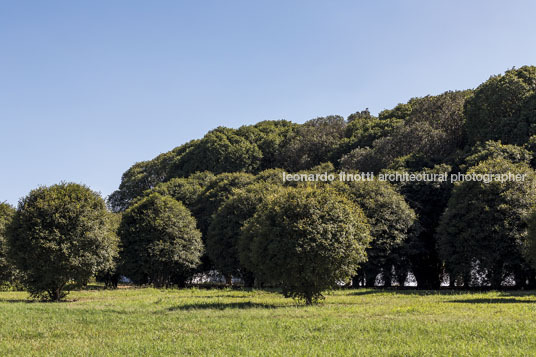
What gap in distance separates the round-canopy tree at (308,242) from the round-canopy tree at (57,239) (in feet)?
45.3

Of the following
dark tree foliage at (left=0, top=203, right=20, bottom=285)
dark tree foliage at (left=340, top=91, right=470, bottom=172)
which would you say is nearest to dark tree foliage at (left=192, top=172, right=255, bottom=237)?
dark tree foliage at (left=340, top=91, right=470, bottom=172)

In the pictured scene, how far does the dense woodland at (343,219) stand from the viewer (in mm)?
31766

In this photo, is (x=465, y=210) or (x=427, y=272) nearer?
(x=465, y=210)

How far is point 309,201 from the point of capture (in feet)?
103

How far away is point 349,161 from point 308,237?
41041 mm

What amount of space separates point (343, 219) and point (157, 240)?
32683mm

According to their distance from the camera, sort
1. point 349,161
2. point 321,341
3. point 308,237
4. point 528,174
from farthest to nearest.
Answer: point 349,161 < point 528,174 < point 308,237 < point 321,341

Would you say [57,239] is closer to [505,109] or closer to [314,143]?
[505,109]

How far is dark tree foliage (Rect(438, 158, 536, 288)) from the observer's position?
43.8 metres

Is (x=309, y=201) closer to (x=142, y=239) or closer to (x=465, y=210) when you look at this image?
(x=465, y=210)

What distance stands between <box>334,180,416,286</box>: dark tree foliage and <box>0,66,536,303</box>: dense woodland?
16 cm

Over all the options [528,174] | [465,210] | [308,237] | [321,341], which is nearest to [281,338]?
[321,341]

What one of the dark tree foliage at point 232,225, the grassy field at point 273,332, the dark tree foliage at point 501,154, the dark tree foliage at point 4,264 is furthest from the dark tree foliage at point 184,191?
the grassy field at point 273,332

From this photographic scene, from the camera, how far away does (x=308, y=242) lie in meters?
30.2
